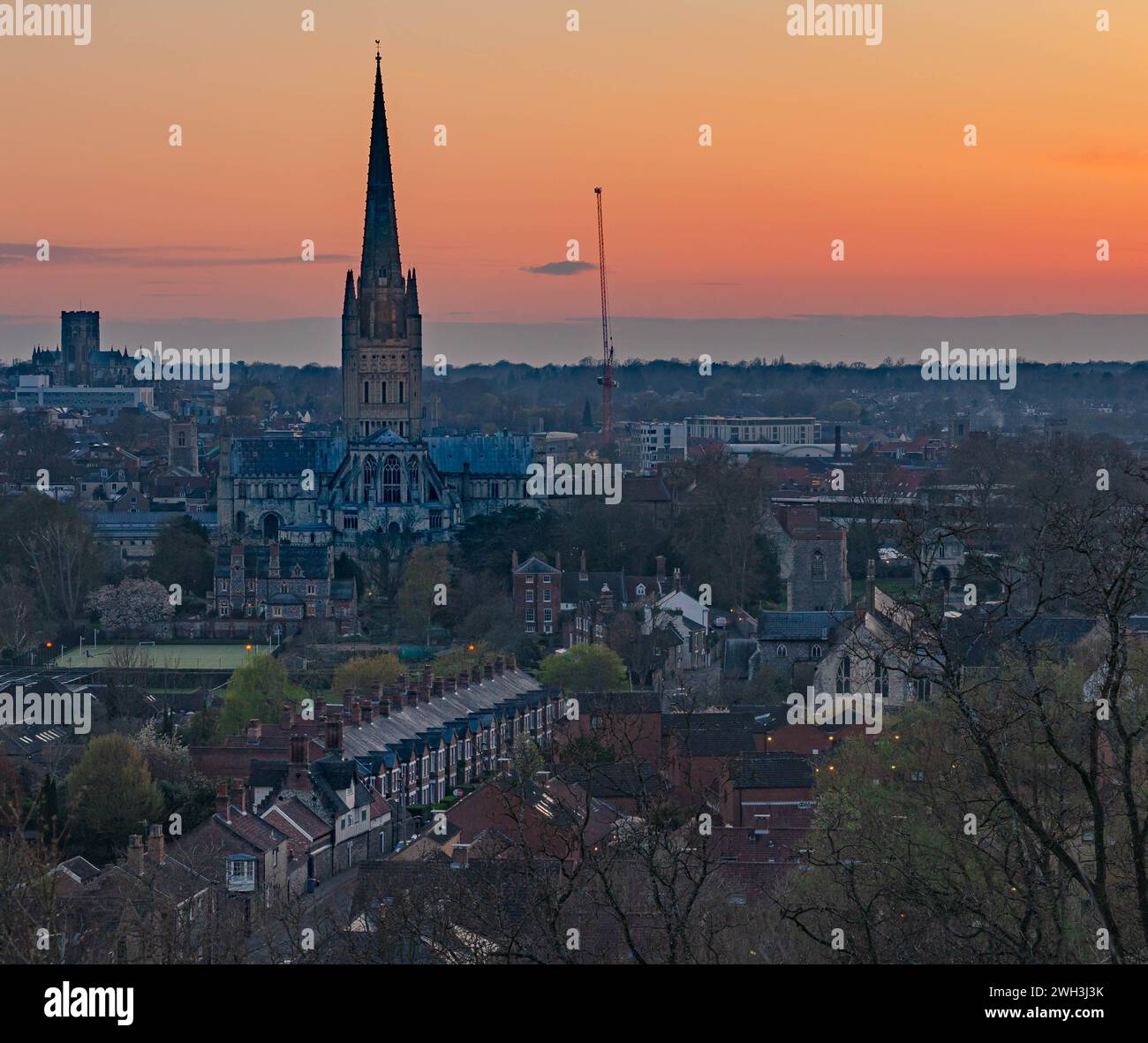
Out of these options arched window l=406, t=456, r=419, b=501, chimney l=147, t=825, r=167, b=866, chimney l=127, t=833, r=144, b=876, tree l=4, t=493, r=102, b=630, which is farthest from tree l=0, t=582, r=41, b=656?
chimney l=127, t=833, r=144, b=876

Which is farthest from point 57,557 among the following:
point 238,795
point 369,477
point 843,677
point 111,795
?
point 238,795

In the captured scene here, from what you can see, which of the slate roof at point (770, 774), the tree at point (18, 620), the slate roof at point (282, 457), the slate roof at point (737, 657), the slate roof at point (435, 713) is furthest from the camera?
the slate roof at point (282, 457)

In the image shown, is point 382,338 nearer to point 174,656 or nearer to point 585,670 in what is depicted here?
point 174,656

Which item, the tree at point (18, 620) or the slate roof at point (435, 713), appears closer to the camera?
the slate roof at point (435, 713)

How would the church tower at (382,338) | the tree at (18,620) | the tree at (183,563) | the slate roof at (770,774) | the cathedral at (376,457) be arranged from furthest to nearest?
the church tower at (382,338), the cathedral at (376,457), the tree at (183,563), the tree at (18,620), the slate roof at (770,774)

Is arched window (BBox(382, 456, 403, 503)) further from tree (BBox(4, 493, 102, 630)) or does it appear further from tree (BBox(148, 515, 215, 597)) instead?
tree (BBox(4, 493, 102, 630))

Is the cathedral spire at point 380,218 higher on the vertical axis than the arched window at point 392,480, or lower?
higher

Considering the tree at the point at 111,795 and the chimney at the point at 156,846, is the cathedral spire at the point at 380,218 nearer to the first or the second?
the tree at the point at 111,795

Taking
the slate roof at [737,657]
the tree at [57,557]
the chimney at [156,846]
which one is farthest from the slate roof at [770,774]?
the tree at [57,557]
